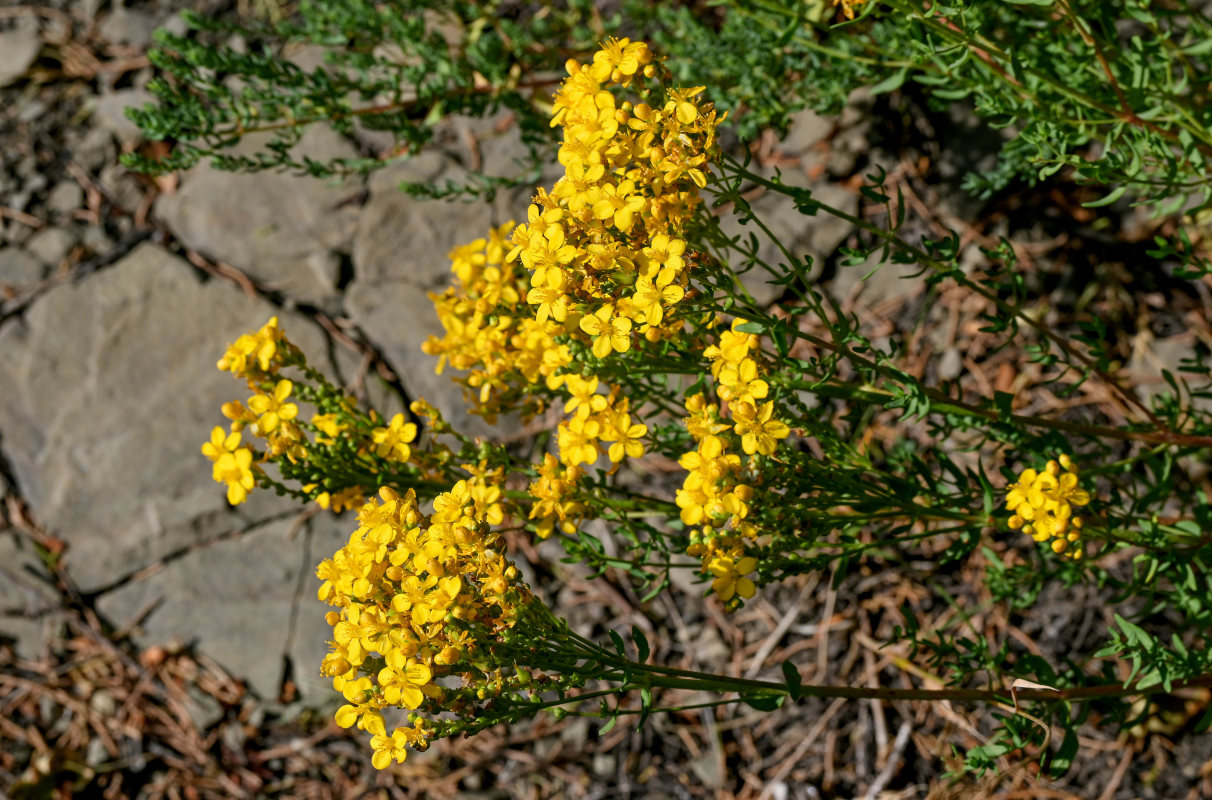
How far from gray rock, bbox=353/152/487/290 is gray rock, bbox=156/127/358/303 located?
0.08 m

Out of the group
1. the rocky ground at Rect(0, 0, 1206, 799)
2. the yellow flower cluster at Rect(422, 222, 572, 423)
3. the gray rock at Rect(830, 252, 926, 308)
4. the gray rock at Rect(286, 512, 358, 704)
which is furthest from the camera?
the gray rock at Rect(286, 512, 358, 704)

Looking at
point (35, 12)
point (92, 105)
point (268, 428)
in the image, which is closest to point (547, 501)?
point (268, 428)

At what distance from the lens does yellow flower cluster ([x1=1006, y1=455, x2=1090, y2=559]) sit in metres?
2.13

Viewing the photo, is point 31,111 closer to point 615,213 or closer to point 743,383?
point 615,213

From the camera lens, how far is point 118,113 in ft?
15.8

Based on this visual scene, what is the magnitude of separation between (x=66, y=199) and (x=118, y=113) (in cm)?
51

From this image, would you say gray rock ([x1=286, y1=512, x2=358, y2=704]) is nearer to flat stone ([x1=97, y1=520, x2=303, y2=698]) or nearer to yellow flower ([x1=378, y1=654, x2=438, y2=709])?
flat stone ([x1=97, y1=520, x2=303, y2=698])

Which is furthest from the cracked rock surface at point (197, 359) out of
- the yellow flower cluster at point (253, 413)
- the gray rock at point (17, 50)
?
the yellow flower cluster at point (253, 413)

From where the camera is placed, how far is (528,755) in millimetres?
4098

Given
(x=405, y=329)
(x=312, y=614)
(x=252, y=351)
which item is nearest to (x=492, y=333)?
(x=252, y=351)

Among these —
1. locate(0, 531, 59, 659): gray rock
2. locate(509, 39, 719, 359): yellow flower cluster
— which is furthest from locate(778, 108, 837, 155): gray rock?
→ locate(0, 531, 59, 659): gray rock

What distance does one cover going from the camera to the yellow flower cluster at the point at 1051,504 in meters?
2.13

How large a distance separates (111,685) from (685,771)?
2.77 meters

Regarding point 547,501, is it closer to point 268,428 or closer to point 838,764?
point 268,428
